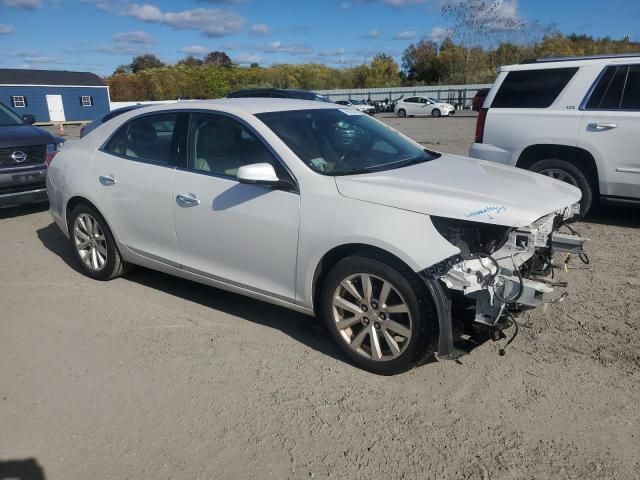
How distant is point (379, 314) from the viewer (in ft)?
11.0

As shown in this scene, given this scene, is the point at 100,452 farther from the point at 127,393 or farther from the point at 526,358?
the point at 526,358

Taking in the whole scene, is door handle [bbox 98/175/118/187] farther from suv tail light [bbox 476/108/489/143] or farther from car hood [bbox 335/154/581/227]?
suv tail light [bbox 476/108/489/143]

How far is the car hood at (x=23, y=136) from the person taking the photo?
7818 millimetres

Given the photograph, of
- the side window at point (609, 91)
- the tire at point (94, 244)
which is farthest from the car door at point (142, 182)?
the side window at point (609, 91)

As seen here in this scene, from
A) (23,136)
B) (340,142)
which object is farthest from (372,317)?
(23,136)

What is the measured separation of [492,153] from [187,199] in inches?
174

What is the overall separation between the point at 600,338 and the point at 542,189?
1.18m

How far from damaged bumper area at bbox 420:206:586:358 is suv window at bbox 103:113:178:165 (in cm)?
243

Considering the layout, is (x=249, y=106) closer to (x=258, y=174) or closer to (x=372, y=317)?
(x=258, y=174)

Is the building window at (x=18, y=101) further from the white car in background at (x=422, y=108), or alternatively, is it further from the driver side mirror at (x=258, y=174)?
the driver side mirror at (x=258, y=174)

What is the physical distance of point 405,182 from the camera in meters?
3.49

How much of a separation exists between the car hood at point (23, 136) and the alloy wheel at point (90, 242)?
3448 millimetres

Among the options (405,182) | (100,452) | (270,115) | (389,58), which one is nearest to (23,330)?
(100,452)

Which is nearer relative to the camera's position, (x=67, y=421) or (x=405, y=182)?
(x=67, y=421)
